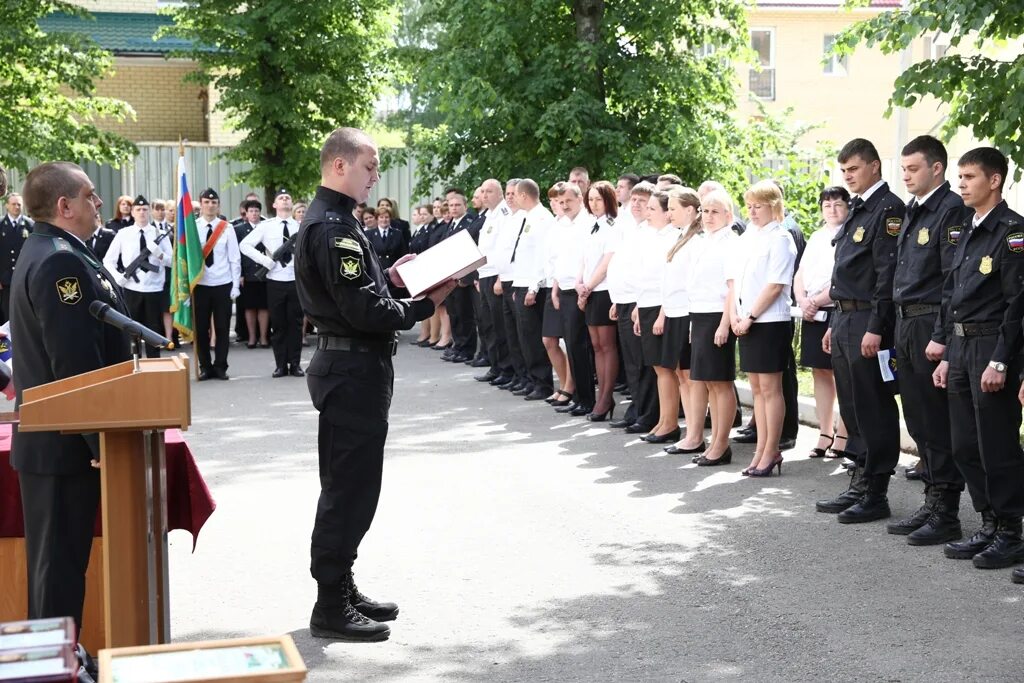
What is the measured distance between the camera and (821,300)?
10.2 meters

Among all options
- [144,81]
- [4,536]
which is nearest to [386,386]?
[4,536]

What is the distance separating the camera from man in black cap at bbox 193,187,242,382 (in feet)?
54.6

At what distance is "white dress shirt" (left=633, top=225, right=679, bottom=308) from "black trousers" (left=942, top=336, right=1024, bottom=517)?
4.17 meters

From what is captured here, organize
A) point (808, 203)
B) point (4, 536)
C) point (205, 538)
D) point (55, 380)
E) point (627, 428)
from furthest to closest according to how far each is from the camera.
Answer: point (808, 203)
point (627, 428)
point (205, 538)
point (4, 536)
point (55, 380)

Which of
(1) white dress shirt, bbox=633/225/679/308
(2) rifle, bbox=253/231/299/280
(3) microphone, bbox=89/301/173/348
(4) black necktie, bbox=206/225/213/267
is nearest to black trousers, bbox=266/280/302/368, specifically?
(2) rifle, bbox=253/231/299/280

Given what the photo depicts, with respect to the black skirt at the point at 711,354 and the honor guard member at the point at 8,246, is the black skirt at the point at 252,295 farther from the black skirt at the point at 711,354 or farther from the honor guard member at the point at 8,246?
the black skirt at the point at 711,354

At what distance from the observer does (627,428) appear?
1221 centimetres

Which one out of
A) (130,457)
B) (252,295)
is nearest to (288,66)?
(252,295)

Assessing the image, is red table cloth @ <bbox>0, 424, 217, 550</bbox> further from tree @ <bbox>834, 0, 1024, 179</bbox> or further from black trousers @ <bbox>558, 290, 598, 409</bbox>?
black trousers @ <bbox>558, 290, 598, 409</bbox>

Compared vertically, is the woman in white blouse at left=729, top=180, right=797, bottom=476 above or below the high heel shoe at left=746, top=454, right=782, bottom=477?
above

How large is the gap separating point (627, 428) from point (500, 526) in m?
3.93

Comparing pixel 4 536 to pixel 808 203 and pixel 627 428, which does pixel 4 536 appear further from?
pixel 808 203

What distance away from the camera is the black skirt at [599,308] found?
1296 cm

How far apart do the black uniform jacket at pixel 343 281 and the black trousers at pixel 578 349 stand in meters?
7.27
